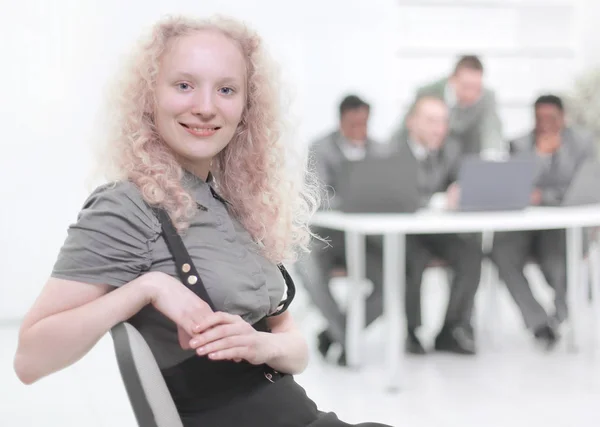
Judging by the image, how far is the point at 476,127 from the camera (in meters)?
4.48

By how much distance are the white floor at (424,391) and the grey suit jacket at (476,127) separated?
1.16m

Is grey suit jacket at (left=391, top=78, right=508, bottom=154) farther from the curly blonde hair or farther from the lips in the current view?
the lips

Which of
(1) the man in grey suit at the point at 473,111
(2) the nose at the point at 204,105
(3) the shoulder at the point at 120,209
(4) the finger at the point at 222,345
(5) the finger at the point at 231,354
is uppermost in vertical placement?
(1) the man in grey suit at the point at 473,111

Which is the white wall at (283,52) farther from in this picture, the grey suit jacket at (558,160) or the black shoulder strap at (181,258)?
the black shoulder strap at (181,258)

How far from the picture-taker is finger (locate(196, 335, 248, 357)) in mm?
891

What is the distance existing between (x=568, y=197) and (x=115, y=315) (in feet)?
10.5

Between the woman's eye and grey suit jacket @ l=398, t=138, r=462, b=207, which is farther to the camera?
grey suit jacket @ l=398, t=138, r=462, b=207

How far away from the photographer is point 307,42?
500cm

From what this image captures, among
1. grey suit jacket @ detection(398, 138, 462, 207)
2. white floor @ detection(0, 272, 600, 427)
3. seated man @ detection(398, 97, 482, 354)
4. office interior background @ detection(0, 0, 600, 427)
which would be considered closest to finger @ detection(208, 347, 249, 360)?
office interior background @ detection(0, 0, 600, 427)

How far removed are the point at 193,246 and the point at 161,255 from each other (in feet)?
0.16

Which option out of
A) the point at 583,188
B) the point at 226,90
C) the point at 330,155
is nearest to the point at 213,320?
the point at 226,90

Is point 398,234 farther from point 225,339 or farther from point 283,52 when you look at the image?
point 225,339

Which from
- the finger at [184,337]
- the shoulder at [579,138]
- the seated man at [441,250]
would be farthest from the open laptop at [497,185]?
the finger at [184,337]

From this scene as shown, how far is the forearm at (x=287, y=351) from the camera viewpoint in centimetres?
101
